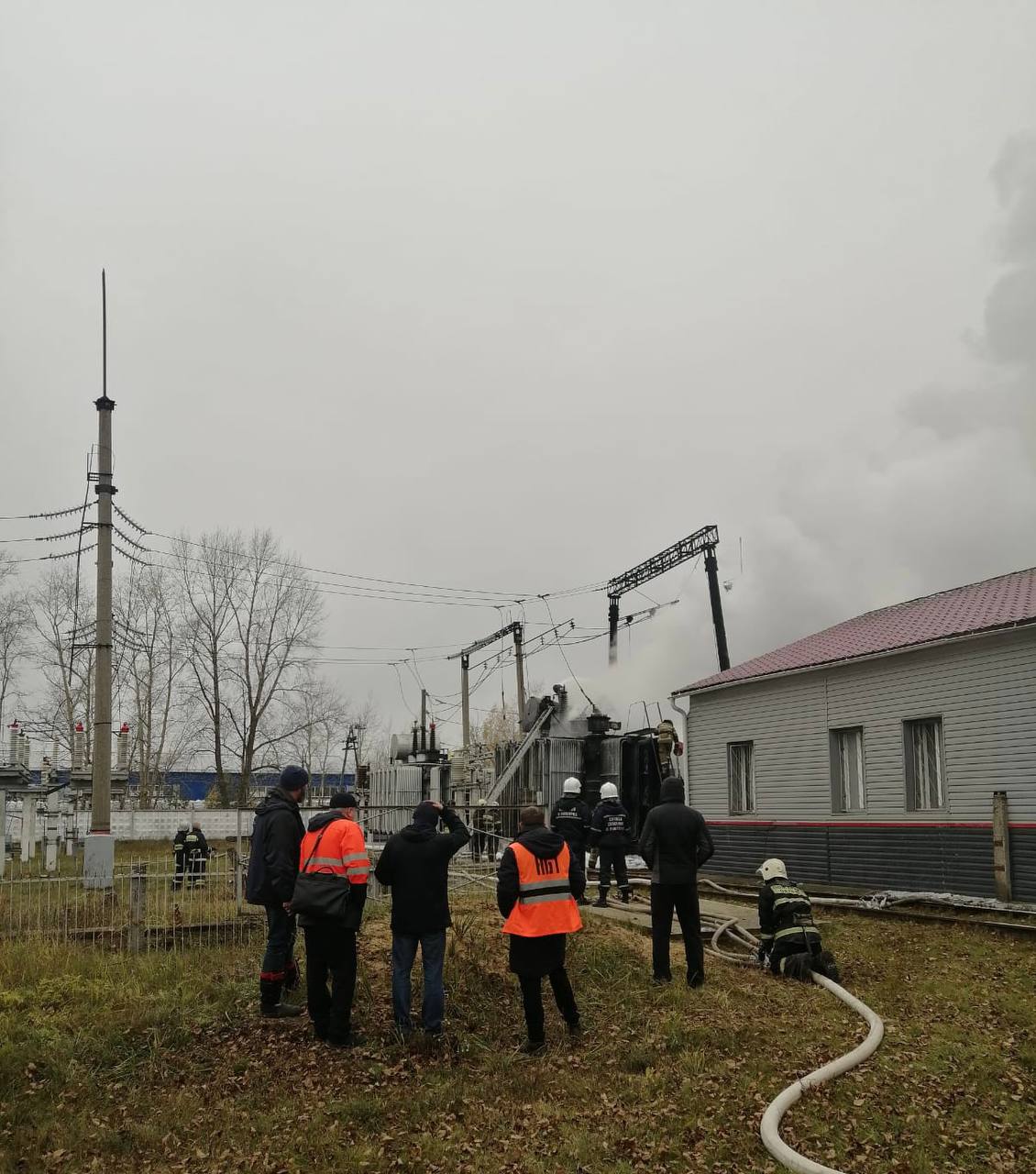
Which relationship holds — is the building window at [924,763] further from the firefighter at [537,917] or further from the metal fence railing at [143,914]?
the metal fence railing at [143,914]

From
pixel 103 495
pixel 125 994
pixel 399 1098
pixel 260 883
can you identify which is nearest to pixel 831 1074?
pixel 399 1098

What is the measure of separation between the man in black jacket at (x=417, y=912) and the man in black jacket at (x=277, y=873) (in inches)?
29.3

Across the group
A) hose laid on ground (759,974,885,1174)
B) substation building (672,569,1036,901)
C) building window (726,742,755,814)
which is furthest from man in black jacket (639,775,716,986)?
building window (726,742,755,814)

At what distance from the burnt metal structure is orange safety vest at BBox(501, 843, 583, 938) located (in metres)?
22.7

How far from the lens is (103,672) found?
667 inches

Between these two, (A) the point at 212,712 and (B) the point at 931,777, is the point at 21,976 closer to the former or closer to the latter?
(B) the point at 931,777

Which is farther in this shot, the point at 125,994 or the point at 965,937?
the point at 965,937

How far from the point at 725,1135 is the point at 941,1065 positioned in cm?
201

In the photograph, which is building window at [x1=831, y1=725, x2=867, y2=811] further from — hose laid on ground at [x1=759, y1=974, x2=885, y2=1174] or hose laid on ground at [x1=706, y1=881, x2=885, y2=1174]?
hose laid on ground at [x1=759, y1=974, x2=885, y2=1174]

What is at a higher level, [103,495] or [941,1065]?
[103,495]

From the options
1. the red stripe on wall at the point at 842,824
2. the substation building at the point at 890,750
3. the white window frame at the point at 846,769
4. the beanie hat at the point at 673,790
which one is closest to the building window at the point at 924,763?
the substation building at the point at 890,750

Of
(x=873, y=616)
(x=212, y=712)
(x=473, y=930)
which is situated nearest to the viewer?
(x=473, y=930)

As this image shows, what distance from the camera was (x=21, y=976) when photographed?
8.78 meters

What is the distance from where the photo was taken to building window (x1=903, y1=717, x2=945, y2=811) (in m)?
16.3
